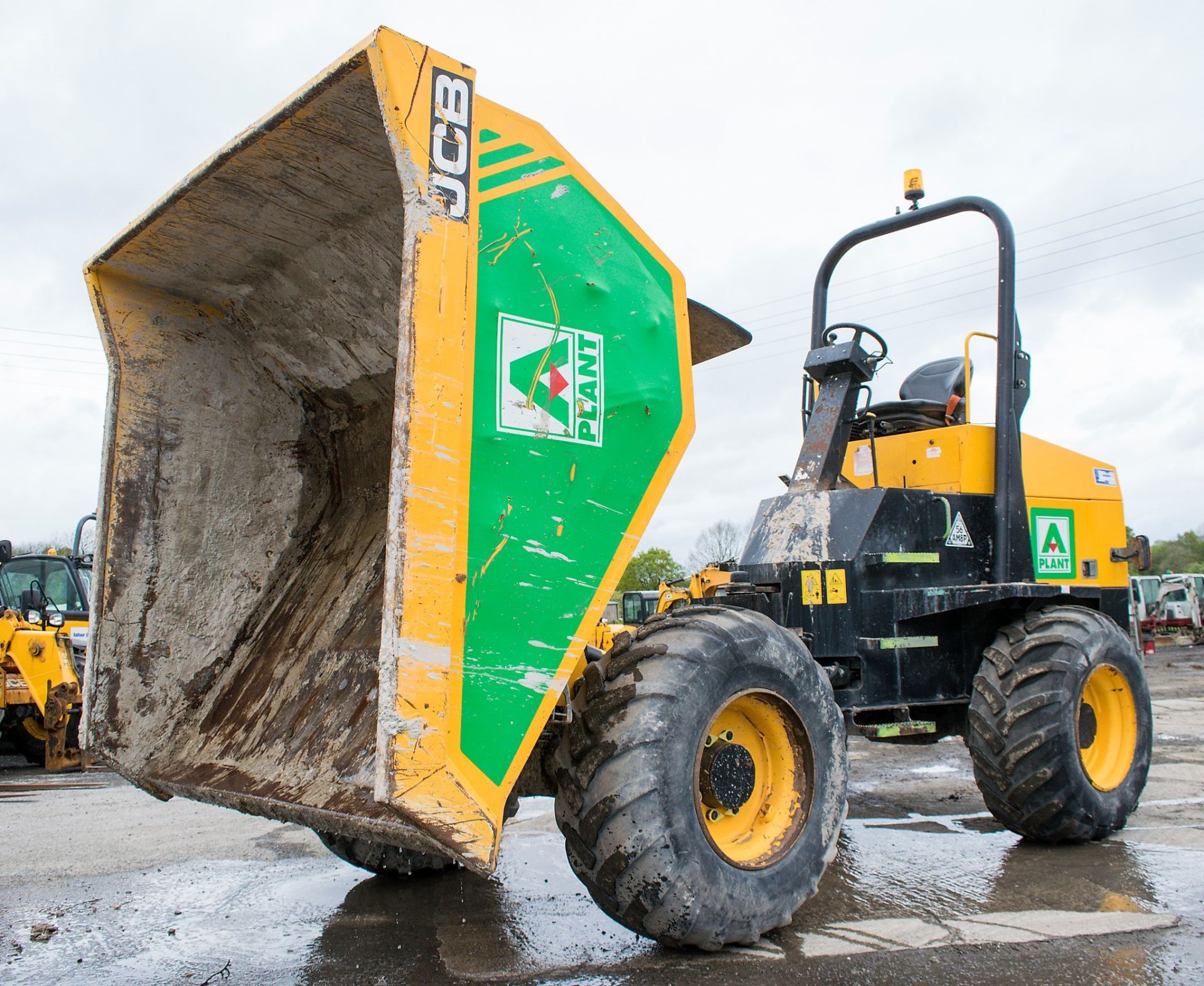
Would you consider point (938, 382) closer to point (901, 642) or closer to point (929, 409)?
point (929, 409)

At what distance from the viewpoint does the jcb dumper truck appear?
2.77m

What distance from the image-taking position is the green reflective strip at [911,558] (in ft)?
16.1

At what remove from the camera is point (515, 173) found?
3.09 metres

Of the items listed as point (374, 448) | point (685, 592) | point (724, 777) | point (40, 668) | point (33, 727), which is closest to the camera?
point (724, 777)

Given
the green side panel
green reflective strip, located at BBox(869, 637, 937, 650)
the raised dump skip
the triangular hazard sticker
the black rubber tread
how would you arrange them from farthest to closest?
the triangular hazard sticker → green reflective strip, located at BBox(869, 637, 937, 650) → the black rubber tread → the green side panel → the raised dump skip

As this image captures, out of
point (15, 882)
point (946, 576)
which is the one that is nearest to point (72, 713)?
point (15, 882)

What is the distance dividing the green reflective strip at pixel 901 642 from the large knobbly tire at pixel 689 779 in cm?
135

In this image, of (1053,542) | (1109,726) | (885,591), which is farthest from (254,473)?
(1109,726)

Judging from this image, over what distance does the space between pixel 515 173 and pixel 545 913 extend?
9.35 ft

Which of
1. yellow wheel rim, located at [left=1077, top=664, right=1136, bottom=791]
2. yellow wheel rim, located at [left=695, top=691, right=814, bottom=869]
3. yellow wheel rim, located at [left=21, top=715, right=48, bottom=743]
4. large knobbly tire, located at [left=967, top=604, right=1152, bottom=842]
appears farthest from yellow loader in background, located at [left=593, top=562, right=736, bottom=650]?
yellow wheel rim, located at [left=21, top=715, right=48, bottom=743]

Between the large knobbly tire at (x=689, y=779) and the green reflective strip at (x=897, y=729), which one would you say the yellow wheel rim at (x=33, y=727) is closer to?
the green reflective strip at (x=897, y=729)

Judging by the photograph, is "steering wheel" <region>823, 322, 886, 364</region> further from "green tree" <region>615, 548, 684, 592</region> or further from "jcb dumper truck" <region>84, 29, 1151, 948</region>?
"green tree" <region>615, 548, 684, 592</region>

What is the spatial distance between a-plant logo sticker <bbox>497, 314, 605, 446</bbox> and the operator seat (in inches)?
111

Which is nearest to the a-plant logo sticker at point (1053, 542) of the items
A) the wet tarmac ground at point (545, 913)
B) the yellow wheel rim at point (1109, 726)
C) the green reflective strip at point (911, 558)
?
the yellow wheel rim at point (1109, 726)
